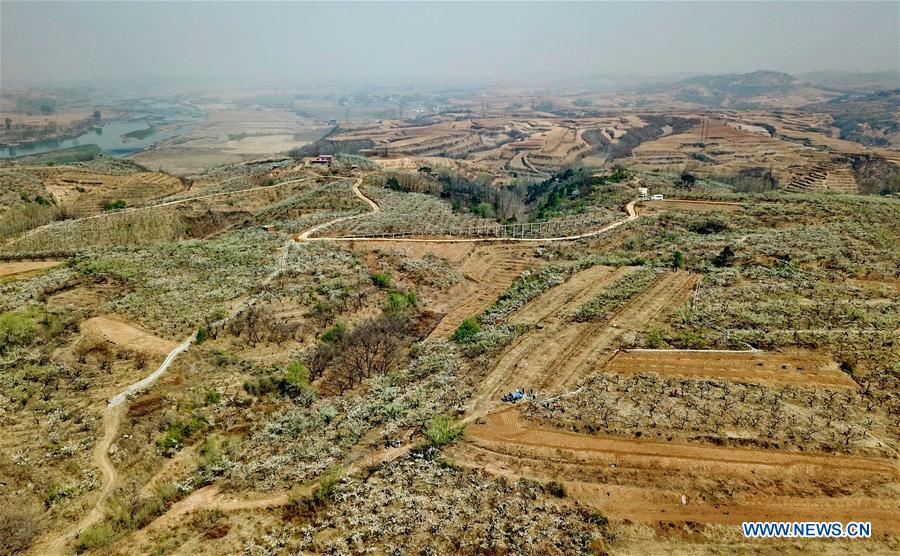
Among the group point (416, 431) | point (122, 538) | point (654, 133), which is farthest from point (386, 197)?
point (654, 133)

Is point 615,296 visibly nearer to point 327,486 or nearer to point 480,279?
point 480,279

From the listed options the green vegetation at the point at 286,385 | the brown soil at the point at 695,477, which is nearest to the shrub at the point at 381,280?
the green vegetation at the point at 286,385

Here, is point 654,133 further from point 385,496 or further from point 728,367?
point 385,496

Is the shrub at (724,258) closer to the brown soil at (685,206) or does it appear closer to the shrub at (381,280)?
the brown soil at (685,206)

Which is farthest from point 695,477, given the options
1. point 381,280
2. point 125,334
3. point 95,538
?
point 125,334

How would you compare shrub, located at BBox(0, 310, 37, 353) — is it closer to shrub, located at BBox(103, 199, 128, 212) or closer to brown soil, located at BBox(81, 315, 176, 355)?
brown soil, located at BBox(81, 315, 176, 355)

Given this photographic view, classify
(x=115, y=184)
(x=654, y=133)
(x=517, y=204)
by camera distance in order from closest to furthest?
(x=115, y=184) → (x=517, y=204) → (x=654, y=133)
